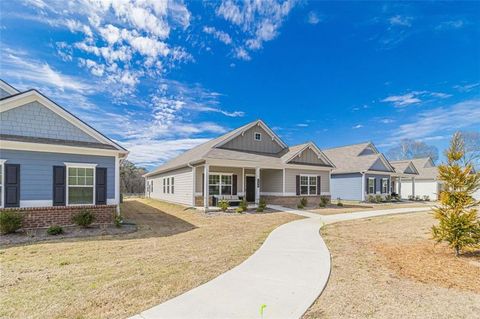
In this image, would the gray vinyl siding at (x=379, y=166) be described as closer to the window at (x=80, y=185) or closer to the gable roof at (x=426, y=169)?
the gable roof at (x=426, y=169)

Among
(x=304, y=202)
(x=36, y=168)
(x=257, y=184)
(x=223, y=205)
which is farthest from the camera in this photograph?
(x=304, y=202)

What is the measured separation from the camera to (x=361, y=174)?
84.2ft

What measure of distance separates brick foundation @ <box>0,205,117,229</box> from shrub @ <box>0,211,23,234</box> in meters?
0.50

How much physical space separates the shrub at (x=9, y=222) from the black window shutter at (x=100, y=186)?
2562 mm

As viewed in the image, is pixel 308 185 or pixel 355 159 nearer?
pixel 308 185

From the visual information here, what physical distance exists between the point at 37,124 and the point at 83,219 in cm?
434

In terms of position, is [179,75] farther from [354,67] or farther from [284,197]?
[354,67]

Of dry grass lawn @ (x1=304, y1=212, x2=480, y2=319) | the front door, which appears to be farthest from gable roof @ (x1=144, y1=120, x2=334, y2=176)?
dry grass lawn @ (x1=304, y1=212, x2=480, y2=319)

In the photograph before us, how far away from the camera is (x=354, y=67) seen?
19.6 metres

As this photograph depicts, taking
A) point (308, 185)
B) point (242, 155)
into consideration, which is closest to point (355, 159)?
point (308, 185)

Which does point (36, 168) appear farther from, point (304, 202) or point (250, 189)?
point (304, 202)

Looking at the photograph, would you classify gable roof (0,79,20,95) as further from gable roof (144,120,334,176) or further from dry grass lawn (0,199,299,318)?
gable roof (144,120,334,176)

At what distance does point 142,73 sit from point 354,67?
1549cm

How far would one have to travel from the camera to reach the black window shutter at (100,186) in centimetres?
1080
